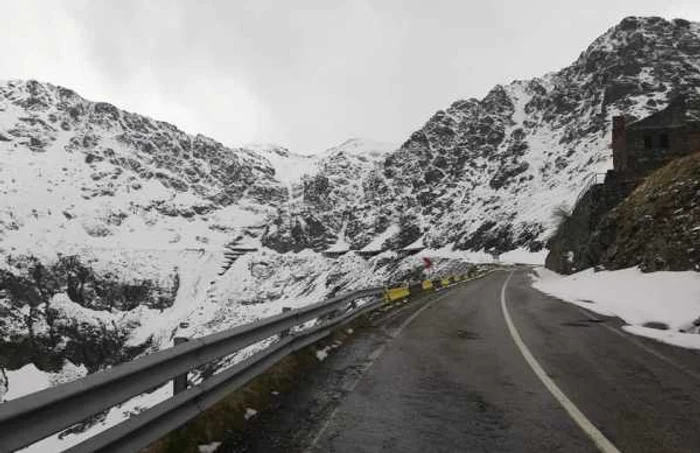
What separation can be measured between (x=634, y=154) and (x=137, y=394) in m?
47.6

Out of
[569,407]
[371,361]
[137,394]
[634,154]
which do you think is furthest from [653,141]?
[137,394]

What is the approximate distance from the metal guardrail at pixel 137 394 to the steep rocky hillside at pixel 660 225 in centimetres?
1336

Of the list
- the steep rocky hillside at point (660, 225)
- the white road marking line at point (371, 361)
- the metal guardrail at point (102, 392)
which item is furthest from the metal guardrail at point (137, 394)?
the steep rocky hillside at point (660, 225)

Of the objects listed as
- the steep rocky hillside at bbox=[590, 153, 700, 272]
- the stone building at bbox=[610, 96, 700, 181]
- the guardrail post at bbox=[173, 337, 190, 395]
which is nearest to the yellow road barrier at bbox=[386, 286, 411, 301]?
the steep rocky hillside at bbox=[590, 153, 700, 272]

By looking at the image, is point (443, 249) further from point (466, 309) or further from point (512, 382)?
point (512, 382)

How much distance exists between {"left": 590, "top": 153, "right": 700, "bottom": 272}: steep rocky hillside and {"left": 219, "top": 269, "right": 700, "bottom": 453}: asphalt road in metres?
6.58

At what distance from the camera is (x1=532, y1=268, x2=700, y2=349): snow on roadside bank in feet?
42.6

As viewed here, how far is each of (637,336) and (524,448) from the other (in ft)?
25.8

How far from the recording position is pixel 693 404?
7355mm

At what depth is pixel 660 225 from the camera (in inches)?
889

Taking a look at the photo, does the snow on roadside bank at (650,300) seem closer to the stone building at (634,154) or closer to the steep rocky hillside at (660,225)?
the steep rocky hillside at (660,225)

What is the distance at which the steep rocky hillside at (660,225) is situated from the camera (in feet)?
61.2

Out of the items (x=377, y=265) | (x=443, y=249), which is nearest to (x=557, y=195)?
(x=443, y=249)

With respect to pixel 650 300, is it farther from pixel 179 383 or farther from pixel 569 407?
pixel 179 383
